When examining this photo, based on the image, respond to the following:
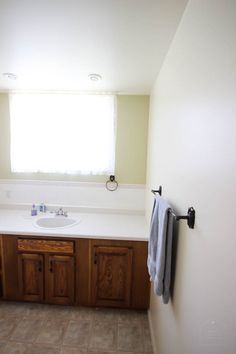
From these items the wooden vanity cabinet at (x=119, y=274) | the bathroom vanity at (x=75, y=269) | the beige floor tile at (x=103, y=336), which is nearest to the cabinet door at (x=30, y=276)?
the bathroom vanity at (x=75, y=269)

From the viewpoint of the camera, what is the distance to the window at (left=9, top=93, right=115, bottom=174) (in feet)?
7.94

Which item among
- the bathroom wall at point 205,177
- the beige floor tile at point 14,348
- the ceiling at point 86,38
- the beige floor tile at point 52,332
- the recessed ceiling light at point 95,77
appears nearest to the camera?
the bathroom wall at point 205,177

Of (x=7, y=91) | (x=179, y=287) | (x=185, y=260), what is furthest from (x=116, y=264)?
(x=7, y=91)

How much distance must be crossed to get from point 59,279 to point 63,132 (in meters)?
1.63

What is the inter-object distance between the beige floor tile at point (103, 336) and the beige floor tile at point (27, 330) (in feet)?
1.66

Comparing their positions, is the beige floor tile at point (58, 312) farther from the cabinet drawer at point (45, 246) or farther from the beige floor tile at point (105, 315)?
the cabinet drawer at point (45, 246)

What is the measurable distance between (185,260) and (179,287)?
0.18 metres

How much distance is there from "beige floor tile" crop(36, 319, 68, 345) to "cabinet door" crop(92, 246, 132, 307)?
36cm

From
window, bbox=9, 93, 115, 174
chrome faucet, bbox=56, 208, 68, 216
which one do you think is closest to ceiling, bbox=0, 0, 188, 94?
window, bbox=9, 93, 115, 174

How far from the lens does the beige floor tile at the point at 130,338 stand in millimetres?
1694

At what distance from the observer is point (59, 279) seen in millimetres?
2037

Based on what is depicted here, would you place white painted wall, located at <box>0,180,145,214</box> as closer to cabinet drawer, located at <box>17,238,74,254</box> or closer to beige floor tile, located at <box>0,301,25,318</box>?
cabinet drawer, located at <box>17,238,74,254</box>

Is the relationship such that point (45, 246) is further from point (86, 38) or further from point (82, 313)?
point (86, 38)

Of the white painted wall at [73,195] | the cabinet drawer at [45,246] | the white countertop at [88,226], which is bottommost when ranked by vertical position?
the cabinet drawer at [45,246]
